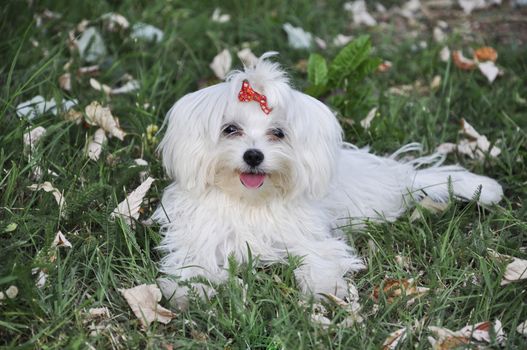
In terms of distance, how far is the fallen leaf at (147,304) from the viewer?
104 inches

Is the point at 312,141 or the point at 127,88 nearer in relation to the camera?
the point at 312,141

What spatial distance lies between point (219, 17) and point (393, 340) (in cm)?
347

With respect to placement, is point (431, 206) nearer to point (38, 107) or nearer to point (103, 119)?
point (103, 119)

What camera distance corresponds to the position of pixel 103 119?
3.74 m

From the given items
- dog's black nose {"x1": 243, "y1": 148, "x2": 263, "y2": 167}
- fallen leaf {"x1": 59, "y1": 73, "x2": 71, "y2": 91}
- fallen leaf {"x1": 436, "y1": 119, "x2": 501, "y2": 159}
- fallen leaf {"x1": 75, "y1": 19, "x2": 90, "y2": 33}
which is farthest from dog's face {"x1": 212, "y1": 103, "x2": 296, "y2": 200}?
fallen leaf {"x1": 75, "y1": 19, "x2": 90, "y2": 33}

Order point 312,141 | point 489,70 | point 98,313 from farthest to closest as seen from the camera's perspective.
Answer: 1. point 489,70
2. point 312,141
3. point 98,313

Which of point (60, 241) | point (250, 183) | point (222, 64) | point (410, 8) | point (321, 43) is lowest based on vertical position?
point (410, 8)

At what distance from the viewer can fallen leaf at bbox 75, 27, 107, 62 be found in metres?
4.55

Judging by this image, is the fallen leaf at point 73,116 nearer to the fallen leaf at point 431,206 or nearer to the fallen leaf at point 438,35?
the fallen leaf at point 431,206

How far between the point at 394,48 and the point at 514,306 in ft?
9.80

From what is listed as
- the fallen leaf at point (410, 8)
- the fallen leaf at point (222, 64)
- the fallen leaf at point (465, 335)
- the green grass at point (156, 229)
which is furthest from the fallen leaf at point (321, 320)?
the fallen leaf at point (410, 8)

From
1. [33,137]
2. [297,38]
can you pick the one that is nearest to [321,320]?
[33,137]

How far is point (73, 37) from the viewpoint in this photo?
4488 mm

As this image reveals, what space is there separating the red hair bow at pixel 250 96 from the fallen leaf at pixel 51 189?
0.85 m
